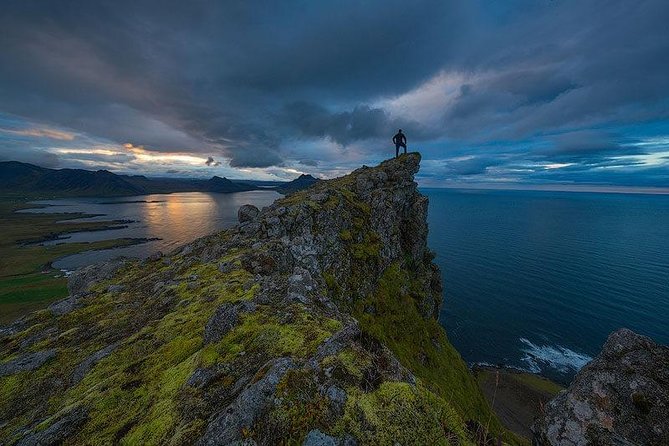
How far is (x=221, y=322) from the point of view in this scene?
388 inches

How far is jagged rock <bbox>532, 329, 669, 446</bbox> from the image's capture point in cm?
635

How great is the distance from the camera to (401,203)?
46469 mm

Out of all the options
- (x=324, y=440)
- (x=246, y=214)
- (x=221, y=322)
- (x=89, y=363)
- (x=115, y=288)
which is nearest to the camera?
(x=324, y=440)

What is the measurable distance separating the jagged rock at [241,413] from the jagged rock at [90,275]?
2368 cm

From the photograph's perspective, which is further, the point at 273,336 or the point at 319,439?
the point at 273,336

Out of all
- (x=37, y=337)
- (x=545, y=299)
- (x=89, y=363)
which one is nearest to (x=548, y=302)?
(x=545, y=299)

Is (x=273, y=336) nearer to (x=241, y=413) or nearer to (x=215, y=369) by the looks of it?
(x=215, y=369)

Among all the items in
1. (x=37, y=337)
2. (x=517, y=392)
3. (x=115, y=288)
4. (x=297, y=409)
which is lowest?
(x=517, y=392)

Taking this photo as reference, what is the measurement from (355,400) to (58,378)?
37.5 ft

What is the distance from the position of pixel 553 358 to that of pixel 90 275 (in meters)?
99.9

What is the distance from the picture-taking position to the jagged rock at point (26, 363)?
1105 cm

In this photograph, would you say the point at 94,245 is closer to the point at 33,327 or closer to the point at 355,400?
the point at 33,327

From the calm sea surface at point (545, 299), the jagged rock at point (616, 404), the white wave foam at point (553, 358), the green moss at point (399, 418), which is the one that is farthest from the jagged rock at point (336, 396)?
the white wave foam at point (553, 358)

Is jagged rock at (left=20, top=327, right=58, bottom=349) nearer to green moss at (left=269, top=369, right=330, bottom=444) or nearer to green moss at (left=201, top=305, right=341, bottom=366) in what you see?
green moss at (left=201, top=305, right=341, bottom=366)
